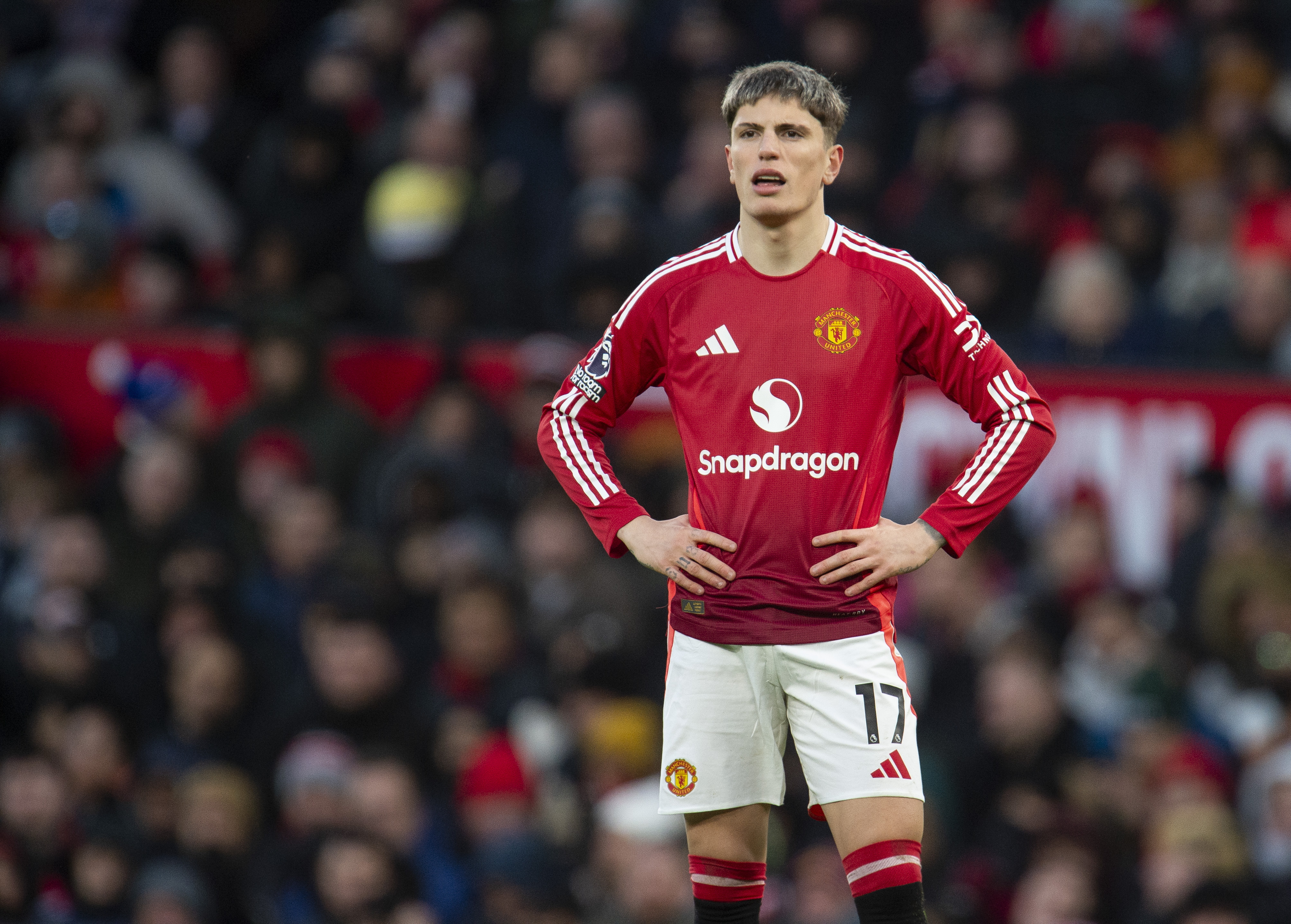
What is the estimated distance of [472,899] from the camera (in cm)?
749

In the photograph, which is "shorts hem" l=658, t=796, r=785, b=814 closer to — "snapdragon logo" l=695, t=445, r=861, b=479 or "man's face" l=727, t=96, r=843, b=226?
"snapdragon logo" l=695, t=445, r=861, b=479

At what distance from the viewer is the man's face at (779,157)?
4.31 meters

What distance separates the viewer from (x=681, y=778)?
4414mm

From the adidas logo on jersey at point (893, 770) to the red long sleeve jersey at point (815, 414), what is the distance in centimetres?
30

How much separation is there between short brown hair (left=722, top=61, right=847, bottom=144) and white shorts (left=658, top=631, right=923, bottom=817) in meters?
1.22

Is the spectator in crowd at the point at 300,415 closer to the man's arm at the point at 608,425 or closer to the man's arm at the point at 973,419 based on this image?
the man's arm at the point at 608,425

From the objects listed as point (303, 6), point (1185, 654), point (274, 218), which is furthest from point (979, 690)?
point (303, 6)

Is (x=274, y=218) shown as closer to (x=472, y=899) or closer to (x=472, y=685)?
(x=472, y=685)

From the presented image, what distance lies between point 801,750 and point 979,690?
350 centimetres

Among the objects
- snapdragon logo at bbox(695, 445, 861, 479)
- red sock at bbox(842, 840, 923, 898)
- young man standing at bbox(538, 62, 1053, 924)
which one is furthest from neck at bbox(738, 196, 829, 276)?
red sock at bbox(842, 840, 923, 898)

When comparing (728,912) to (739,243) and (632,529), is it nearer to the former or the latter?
(632,529)

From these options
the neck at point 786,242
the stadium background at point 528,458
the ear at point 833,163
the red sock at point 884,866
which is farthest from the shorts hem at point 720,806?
the stadium background at point 528,458

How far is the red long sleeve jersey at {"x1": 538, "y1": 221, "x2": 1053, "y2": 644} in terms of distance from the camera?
4336mm

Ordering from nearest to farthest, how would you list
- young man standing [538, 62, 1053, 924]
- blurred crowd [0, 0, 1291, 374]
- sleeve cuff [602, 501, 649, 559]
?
young man standing [538, 62, 1053, 924]
sleeve cuff [602, 501, 649, 559]
blurred crowd [0, 0, 1291, 374]
